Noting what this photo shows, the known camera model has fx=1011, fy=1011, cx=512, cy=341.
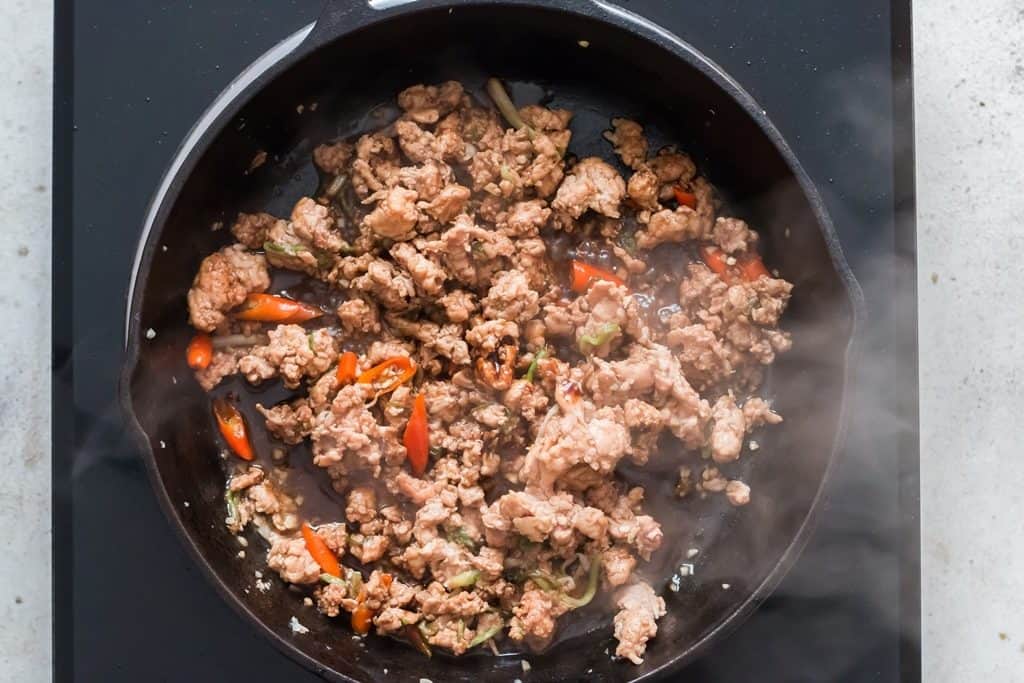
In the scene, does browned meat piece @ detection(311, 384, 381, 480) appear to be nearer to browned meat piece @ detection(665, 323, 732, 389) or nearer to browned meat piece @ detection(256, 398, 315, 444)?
browned meat piece @ detection(256, 398, 315, 444)

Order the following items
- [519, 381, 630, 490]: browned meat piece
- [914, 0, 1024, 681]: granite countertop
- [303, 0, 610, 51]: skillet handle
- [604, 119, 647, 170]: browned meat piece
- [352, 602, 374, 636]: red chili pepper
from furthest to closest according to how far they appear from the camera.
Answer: [914, 0, 1024, 681]: granite countertop < [604, 119, 647, 170]: browned meat piece < [352, 602, 374, 636]: red chili pepper < [519, 381, 630, 490]: browned meat piece < [303, 0, 610, 51]: skillet handle

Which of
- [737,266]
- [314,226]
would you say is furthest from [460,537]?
[737,266]

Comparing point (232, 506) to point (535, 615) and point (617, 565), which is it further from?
point (617, 565)

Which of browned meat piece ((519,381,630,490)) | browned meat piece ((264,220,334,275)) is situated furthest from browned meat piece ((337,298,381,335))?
browned meat piece ((519,381,630,490))

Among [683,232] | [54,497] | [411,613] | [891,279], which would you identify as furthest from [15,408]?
[891,279]

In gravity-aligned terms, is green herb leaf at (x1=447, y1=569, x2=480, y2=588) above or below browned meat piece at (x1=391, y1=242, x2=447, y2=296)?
below

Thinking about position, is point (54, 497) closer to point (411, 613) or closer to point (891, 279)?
point (411, 613)

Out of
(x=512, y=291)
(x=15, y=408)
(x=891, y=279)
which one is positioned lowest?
(x=15, y=408)
